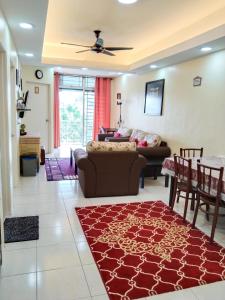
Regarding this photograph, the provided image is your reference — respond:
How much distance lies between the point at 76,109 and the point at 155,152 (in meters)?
5.08

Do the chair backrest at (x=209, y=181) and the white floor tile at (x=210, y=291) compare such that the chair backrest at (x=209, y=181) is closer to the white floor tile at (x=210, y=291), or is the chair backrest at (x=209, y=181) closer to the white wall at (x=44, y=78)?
the white floor tile at (x=210, y=291)

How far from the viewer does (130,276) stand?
224 centimetres

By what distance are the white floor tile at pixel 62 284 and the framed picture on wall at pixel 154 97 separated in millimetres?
4630

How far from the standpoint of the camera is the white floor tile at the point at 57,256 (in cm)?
235

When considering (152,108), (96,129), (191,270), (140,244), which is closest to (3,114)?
(140,244)

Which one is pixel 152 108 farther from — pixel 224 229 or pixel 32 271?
pixel 32 271

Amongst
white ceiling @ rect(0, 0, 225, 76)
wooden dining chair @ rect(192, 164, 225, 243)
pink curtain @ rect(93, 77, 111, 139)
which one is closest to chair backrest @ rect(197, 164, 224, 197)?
wooden dining chair @ rect(192, 164, 225, 243)

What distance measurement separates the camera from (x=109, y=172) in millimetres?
4113

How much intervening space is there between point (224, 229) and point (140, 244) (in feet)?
3.96

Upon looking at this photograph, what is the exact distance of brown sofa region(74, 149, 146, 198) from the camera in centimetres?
397

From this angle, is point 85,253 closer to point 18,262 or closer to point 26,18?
point 18,262

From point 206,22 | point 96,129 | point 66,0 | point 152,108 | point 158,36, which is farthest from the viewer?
point 96,129

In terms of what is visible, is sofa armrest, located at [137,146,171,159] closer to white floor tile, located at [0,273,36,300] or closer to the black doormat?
the black doormat

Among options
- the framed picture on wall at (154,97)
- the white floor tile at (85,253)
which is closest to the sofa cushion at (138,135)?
the framed picture on wall at (154,97)
